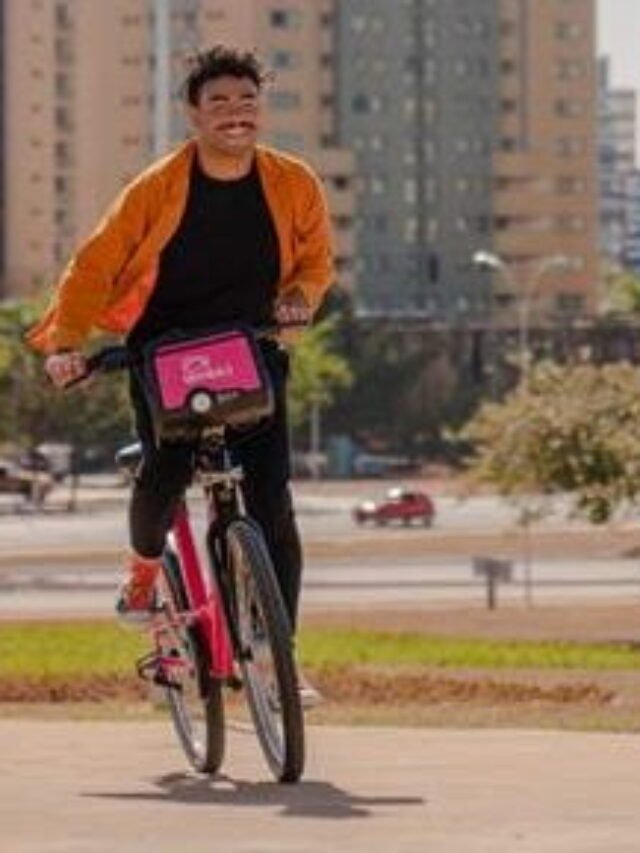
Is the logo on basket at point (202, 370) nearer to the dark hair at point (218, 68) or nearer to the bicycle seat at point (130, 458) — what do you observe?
the bicycle seat at point (130, 458)

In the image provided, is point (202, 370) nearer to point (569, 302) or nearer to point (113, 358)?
point (113, 358)

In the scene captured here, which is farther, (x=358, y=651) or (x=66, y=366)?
(x=358, y=651)

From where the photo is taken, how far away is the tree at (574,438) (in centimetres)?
4181

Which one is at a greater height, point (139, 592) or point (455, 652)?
point (139, 592)

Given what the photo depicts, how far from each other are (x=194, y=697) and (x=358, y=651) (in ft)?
53.9

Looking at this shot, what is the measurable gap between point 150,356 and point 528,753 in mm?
1444

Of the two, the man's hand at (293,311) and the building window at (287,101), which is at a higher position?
the man's hand at (293,311)

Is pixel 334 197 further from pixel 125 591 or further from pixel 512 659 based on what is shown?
pixel 125 591

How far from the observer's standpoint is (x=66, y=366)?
25.1 feet

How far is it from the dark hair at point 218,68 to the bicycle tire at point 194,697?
124cm

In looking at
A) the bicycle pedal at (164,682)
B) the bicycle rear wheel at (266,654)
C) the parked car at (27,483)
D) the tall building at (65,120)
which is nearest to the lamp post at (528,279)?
the tall building at (65,120)

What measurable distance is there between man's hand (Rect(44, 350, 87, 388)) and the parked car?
103 metres

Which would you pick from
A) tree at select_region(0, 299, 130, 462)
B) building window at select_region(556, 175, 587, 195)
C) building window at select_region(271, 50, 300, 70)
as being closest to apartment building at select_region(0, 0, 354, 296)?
building window at select_region(271, 50, 300, 70)

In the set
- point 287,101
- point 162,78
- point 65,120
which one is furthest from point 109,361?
point 287,101
